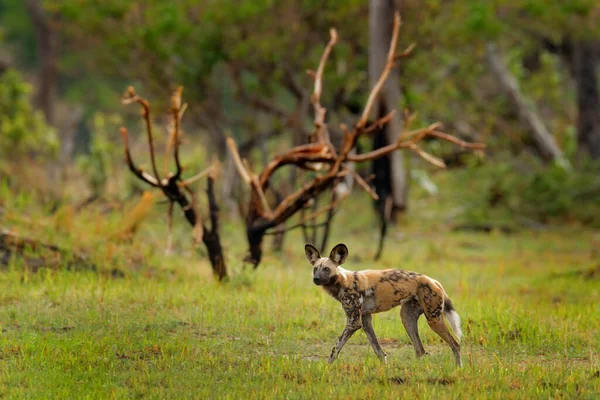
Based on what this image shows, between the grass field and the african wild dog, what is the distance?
0.76ft

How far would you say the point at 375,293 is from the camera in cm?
779

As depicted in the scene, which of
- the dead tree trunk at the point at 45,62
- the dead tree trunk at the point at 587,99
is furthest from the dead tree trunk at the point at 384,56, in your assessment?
the dead tree trunk at the point at 45,62

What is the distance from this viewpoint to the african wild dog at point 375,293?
25.3 feet

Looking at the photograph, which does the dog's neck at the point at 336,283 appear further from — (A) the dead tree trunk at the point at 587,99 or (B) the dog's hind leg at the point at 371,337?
(A) the dead tree trunk at the point at 587,99

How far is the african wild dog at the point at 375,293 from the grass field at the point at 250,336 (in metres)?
0.23

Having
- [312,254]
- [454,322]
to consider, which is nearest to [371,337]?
[454,322]

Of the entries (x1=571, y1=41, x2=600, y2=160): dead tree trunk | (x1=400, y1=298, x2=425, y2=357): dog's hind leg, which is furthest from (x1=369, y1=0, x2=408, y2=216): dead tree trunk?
(x1=400, y1=298, x2=425, y2=357): dog's hind leg

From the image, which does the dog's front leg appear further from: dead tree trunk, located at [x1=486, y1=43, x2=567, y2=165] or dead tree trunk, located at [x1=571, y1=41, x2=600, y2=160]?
dead tree trunk, located at [x1=571, y1=41, x2=600, y2=160]

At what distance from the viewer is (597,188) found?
19781 millimetres

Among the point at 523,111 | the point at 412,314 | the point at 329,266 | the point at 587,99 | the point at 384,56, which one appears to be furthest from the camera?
the point at 587,99

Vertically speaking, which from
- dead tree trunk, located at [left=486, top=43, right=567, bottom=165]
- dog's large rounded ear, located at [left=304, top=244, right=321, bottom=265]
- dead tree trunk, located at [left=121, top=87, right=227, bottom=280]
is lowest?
dog's large rounded ear, located at [left=304, top=244, right=321, bottom=265]

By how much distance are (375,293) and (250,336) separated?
5.06 ft

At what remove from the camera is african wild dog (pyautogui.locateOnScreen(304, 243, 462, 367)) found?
25.3 feet

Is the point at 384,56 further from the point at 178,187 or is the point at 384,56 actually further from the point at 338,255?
the point at 338,255
